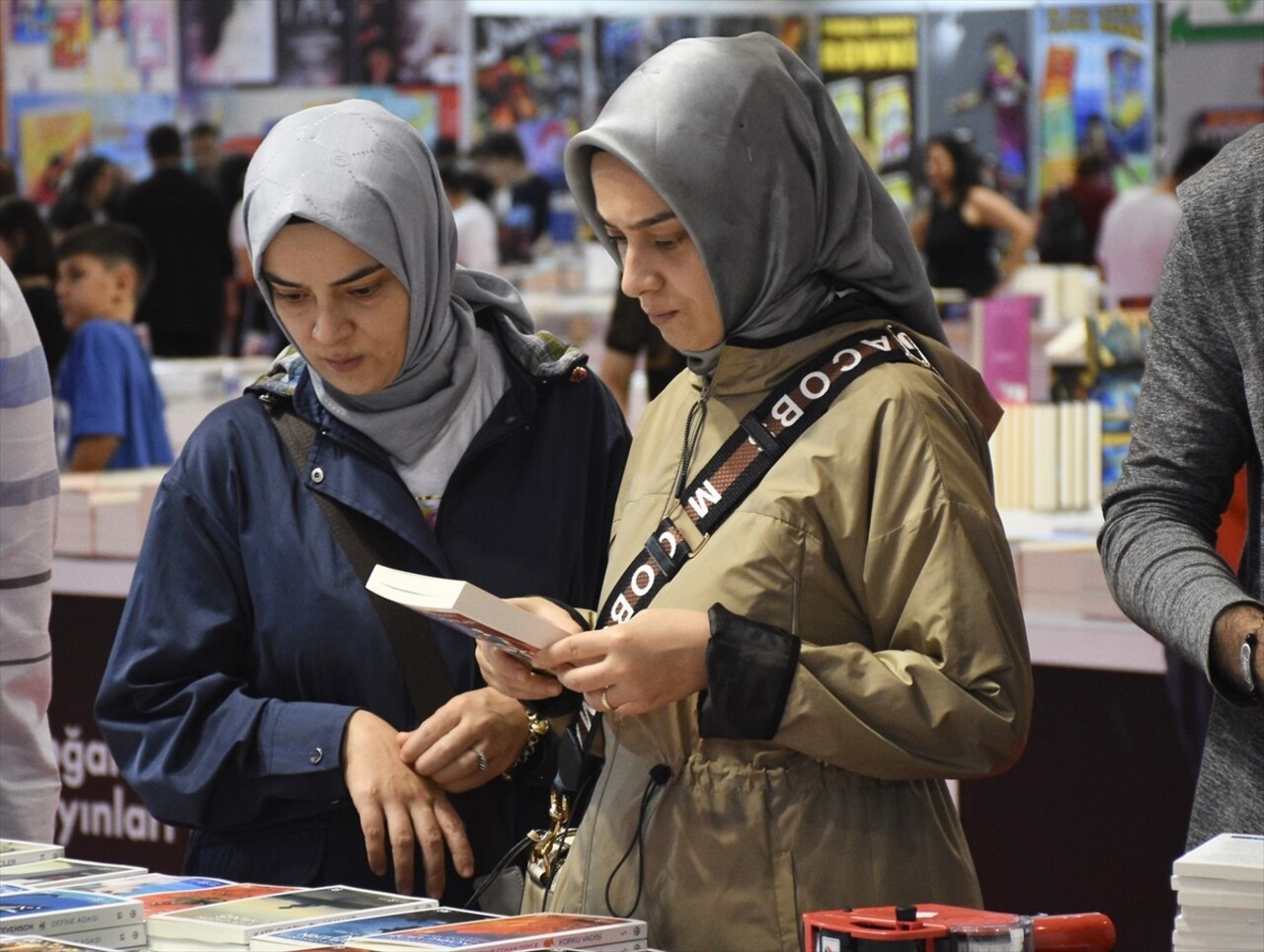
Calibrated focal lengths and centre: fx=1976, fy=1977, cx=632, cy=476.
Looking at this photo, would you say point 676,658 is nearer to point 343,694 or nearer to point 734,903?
point 734,903

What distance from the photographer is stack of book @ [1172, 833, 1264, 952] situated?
1396 mm

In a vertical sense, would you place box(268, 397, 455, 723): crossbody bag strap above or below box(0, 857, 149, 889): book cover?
above

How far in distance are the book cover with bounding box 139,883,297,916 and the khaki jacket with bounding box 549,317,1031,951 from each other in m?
0.32

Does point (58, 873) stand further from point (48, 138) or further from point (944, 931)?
point (48, 138)

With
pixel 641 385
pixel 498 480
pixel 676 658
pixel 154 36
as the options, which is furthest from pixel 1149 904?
pixel 154 36

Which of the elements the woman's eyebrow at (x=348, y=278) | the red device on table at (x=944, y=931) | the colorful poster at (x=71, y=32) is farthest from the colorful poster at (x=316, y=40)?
the red device on table at (x=944, y=931)

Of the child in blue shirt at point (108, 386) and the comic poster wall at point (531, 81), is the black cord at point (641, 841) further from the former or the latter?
the comic poster wall at point (531, 81)

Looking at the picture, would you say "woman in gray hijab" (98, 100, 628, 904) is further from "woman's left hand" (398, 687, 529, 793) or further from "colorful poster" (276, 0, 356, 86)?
"colorful poster" (276, 0, 356, 86)

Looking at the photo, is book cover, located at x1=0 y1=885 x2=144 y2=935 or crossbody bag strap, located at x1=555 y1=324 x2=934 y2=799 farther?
crossbody bag strap, located at x1=555 y1=324 x2=934 y2=799

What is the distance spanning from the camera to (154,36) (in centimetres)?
1274

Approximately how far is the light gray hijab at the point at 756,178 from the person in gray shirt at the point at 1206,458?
25 cm

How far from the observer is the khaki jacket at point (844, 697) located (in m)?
1.78

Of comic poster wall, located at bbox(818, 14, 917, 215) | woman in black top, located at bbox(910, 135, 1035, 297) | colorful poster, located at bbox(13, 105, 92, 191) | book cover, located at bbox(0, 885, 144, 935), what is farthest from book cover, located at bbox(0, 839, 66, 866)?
comic poster wall, located at bbox(818, 14, 917, 215)

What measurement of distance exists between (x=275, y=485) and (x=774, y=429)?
2.06 ft
